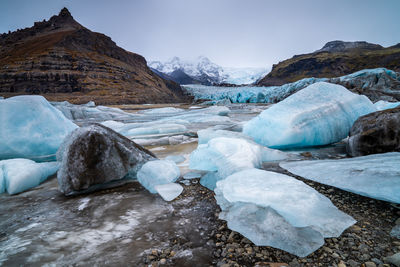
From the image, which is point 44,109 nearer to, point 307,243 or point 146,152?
point 146,152

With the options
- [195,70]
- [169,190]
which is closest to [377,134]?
[169,190]

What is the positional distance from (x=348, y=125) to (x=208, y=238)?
9.92 ft

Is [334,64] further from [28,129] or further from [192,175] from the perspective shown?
[28,129]

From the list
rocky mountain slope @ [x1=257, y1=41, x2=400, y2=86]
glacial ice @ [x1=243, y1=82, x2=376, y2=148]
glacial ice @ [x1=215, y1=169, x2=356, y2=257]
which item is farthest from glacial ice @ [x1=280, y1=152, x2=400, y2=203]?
rocky mountain slope @ [x1=257, y1=41, x2=400, y2=86]

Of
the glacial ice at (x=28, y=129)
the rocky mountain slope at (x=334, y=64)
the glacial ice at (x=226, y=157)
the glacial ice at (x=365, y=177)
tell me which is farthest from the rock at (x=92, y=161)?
the rocky mountain slope at (x=334, y=64)

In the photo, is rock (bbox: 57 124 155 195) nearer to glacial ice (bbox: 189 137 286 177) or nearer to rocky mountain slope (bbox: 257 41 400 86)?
glacial ice (bbox: 189 137 286 177)

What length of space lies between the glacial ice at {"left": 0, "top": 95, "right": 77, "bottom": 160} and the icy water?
140 cm

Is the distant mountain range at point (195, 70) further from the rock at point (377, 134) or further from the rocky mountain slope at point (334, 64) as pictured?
the rock at point (377, 134)

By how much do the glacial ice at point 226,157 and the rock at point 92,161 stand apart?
2.56 feet

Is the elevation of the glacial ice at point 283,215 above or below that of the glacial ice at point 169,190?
above

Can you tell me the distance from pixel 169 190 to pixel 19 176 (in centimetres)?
147

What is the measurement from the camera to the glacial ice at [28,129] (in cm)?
272

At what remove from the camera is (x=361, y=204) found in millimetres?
1282

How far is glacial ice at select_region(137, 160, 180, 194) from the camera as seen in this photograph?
1.83 meters
